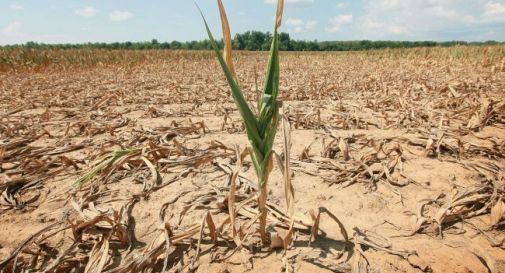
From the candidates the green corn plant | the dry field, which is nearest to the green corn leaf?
the green corn plant

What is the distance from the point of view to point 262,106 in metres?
1.25

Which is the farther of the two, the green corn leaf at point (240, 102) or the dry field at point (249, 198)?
the dry field at point (249, 198)

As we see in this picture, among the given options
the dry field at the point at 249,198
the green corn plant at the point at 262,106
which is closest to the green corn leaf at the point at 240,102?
the green corn plant at the point at 262,106

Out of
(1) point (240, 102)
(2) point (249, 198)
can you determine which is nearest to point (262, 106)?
(1) point (240, 102)

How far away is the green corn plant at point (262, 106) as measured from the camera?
1159mm

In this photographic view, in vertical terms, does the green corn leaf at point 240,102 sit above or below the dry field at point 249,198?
above

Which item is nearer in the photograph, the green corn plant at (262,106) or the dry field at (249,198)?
the green corn plant at (262,106)

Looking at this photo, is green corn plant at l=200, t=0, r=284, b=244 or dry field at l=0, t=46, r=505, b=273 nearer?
green corn plant at l=200, t=0, r=284, b=244

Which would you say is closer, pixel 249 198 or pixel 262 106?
pixel 262 106

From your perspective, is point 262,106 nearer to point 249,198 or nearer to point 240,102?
point 240,102

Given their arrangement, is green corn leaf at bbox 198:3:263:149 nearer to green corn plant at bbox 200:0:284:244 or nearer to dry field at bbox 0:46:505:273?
green corn plant at bbox 200:0:284:244

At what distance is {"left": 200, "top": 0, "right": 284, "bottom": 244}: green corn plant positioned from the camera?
3.80ft

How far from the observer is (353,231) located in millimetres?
1549

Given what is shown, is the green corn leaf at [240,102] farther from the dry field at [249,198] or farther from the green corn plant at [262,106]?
the dry field at [249,198]
